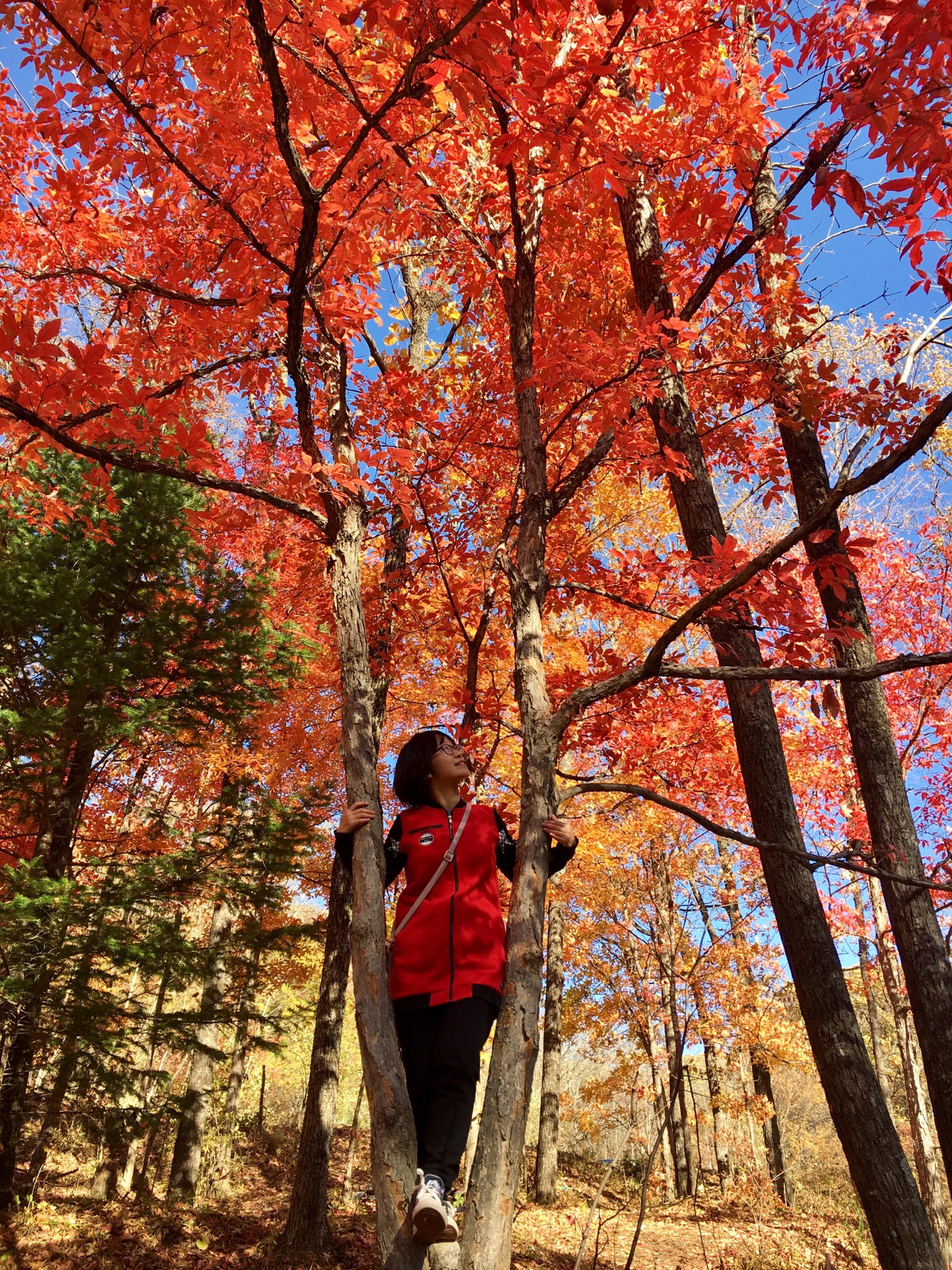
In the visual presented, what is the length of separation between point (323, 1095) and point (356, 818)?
604 cm

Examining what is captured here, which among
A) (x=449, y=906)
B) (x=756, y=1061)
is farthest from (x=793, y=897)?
(x=756, y=1061)

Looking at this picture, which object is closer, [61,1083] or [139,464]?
[139,464]

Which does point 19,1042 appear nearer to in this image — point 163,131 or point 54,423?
point 54,423

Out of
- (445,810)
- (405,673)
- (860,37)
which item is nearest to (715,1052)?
(405,673)

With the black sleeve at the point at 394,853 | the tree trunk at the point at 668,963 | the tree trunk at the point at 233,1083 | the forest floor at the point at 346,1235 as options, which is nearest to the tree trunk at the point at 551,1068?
the forest floor at the point at 346,1235

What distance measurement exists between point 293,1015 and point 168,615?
16.0 feet

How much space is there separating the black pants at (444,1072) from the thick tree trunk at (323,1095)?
4612 mm

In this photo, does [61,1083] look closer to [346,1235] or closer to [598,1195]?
[346,1235]

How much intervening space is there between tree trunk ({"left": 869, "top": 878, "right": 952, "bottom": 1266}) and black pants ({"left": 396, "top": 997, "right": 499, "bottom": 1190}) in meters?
7.34

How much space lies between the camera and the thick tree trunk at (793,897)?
378 centimetres

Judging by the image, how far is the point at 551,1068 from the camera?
14266 millimetres

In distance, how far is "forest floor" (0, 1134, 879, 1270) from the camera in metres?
6.47

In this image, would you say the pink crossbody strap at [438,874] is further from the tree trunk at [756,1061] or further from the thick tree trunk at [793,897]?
the tree trunk at [756,1061]

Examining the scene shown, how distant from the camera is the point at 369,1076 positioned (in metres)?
2.21
